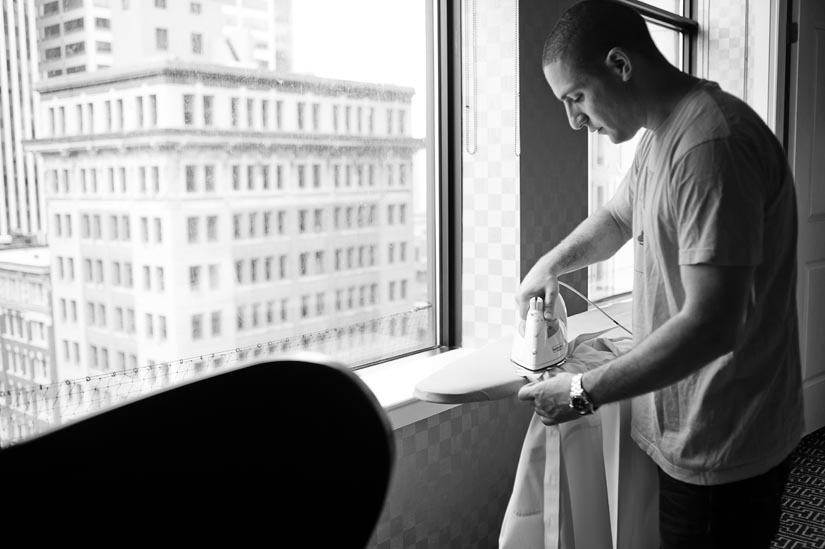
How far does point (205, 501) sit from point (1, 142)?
1088mm

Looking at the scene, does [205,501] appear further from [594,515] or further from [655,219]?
[594,515]

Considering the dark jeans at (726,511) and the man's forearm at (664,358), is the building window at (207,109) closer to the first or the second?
the man's forearm at (664,358)

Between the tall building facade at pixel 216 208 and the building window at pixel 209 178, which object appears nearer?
the tall building facade at pixel 216 208

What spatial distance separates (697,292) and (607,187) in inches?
78.2

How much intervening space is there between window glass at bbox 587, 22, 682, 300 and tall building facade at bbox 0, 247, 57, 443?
2.05 m

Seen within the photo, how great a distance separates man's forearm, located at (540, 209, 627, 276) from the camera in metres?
1.81

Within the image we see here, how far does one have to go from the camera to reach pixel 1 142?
137 cm

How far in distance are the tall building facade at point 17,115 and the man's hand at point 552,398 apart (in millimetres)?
1026

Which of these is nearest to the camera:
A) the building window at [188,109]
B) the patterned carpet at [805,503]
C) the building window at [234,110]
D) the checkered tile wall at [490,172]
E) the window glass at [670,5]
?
the building window at [188,109]

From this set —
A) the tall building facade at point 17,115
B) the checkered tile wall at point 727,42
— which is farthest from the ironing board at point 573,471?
the checkered tile wall at point 727,42

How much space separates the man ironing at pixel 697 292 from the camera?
4.04 ft

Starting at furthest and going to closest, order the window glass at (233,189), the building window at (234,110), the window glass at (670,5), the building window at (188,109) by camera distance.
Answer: the window glass at (670,5) < the building window at (234,110) < the building window at (188,109) < the window glass at (233,189)

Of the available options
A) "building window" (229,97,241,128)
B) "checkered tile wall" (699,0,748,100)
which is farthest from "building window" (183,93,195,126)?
"checkered tile wall" (699,0,748,100)

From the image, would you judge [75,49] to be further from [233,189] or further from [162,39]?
[233,189]
